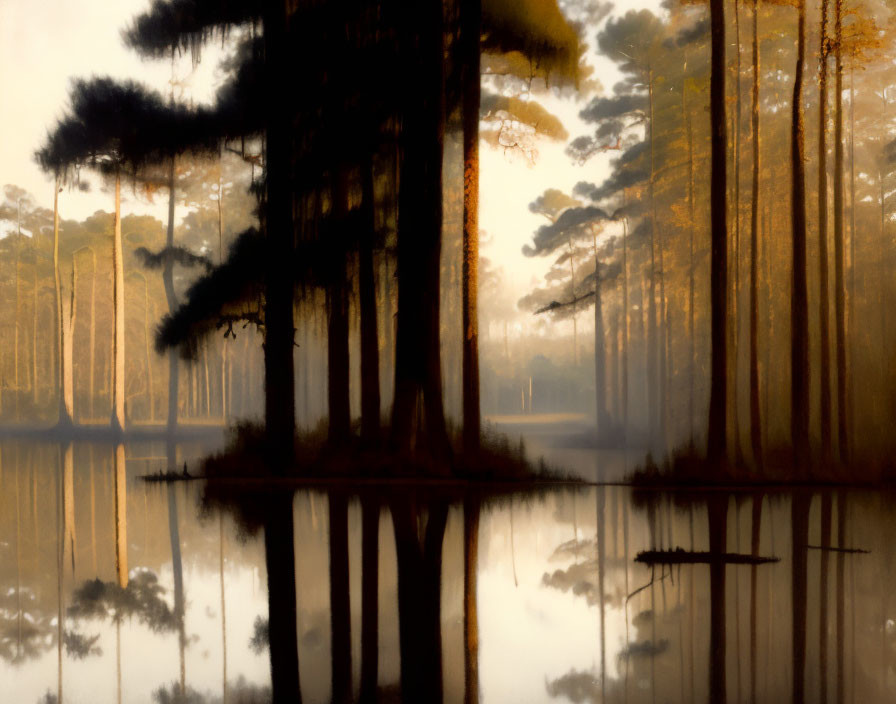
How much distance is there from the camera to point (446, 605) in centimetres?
470

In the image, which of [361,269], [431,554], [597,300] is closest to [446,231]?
[597,300]

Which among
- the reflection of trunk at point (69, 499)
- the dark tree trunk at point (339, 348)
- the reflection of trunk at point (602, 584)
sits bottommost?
the reflection of trunk at point (69, 499)

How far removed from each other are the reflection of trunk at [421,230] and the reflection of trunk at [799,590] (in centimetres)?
511

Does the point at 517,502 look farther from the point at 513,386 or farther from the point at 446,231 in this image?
the point at 513,386

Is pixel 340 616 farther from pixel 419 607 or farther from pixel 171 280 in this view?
pixel 171 280

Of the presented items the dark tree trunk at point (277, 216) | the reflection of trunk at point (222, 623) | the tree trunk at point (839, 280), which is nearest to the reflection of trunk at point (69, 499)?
the reflection of trunk at point (222, 623)

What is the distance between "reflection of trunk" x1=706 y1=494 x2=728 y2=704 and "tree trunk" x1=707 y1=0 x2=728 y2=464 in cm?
405

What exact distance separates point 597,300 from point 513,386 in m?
55.2

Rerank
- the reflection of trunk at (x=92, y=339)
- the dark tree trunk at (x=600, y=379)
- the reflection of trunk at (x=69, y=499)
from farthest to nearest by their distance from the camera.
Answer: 1. the reflection of trunk at (x=92, y=339)
2. the dark tree trunk at (x=600, y=379)
3. the reflection of trunk at (x=69, y=499)

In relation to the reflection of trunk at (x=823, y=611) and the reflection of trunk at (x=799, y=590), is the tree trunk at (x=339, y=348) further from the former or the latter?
the reflection of trunk at (x=823, y=611)

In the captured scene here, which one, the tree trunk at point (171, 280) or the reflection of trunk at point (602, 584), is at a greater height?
the tree trunk at point (171, 280)

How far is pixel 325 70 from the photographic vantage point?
12906mm

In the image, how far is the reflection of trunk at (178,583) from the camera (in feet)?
12.6

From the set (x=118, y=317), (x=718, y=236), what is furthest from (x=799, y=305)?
(x=118, y=317)
